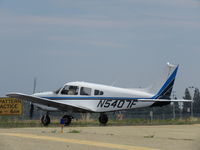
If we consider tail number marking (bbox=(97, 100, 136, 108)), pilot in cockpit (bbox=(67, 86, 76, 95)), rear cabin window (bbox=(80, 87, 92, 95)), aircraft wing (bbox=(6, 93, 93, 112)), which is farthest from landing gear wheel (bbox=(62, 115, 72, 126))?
tail number marking (bbox=(97, 100, 136, 108))

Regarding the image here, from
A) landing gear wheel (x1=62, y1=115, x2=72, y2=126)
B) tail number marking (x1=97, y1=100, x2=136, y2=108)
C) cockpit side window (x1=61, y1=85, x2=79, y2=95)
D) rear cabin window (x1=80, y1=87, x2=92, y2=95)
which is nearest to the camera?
tail number marking (x1=97, y1=100, x2=136, y2=108)

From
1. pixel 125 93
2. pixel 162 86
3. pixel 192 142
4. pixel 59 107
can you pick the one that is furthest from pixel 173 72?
pixel 192 142

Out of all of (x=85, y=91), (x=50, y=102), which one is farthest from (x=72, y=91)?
(x=50, y=102)

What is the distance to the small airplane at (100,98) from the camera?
2994 cm

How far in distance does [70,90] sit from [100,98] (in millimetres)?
2006

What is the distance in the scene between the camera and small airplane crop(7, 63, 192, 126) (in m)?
29.9

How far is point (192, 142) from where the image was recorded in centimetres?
1712

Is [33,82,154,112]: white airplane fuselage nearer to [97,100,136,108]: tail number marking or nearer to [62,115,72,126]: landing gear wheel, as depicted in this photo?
[97,100,136,108]: tail number marking

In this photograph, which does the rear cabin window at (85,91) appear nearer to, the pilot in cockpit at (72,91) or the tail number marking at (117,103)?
the pilot in cockpit at (72,91)

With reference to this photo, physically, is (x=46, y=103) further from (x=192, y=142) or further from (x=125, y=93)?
(x=192, y=142)

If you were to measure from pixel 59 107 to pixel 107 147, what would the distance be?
52.1ft

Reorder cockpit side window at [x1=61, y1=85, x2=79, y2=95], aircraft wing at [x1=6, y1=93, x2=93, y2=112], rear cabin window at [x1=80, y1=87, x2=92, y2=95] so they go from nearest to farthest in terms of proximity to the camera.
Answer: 1. aircraft wing at [x1=6, y1=93, x2=93, y2=112]
2. rear cabin window at [x1=80, y1=87, x2=92, y2=95]
3. cockpit side window at [x1=61, y1=85, x2=79, y2=95]

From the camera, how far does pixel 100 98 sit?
30.4 metres

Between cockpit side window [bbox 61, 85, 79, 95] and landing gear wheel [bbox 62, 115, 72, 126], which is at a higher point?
cockpit side window [bbox 61, 85, 79, 95]
